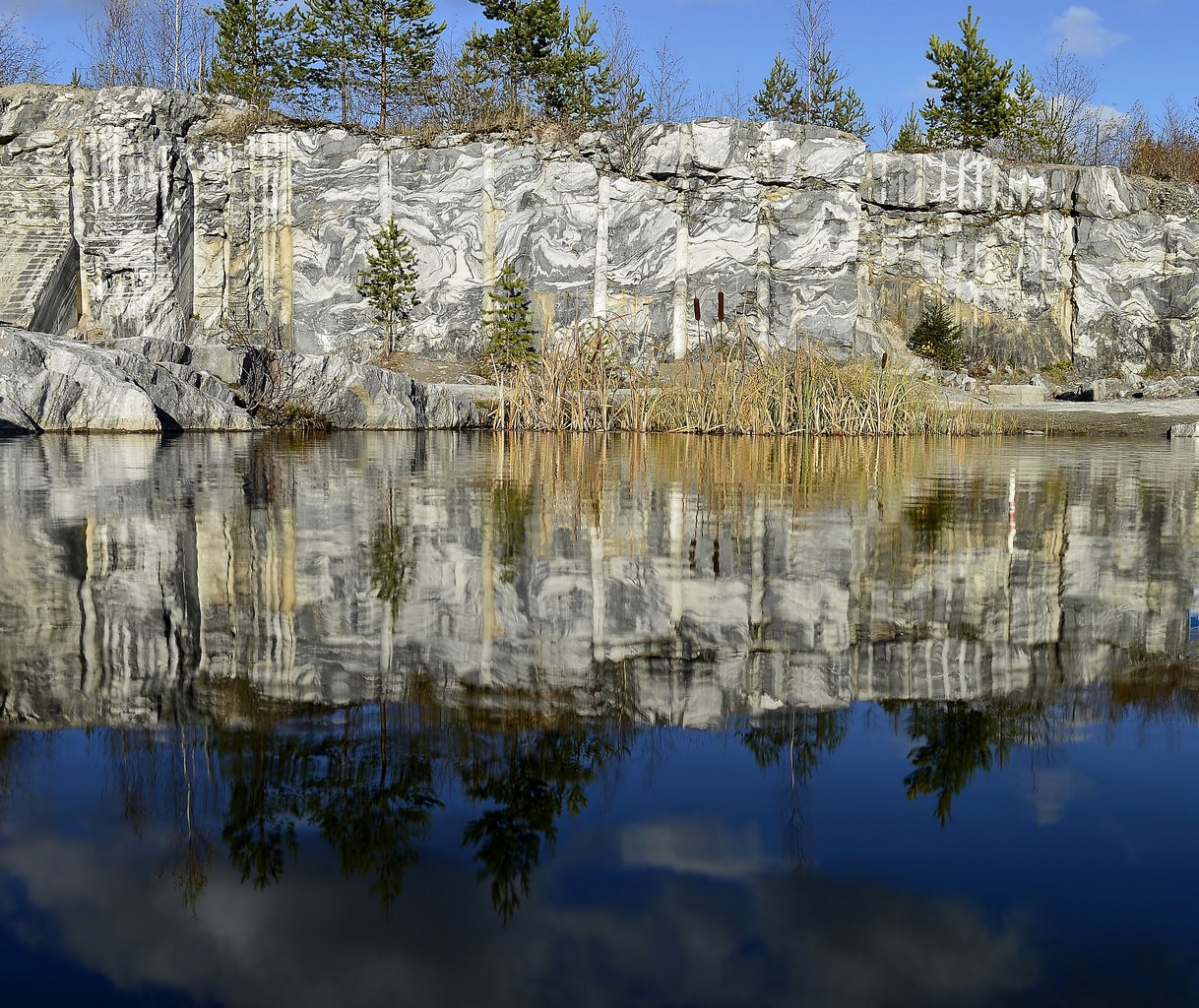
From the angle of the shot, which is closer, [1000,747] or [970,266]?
[1000,747]

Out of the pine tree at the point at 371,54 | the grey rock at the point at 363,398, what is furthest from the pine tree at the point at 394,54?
the grey rock at the point at 363,398

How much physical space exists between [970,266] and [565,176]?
30.2ft

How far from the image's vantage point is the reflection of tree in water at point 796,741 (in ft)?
5.55

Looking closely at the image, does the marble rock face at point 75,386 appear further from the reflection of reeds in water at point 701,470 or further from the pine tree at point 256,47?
the pine tree at point 256,47

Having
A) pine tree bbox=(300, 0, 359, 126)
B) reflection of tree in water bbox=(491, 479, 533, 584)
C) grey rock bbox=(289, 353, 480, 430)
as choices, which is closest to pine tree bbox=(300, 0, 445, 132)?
pine tree bbox=(300, 0, 359, 126)

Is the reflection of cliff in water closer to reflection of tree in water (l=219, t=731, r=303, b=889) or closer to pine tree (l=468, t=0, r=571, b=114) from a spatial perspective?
reflection of tree in water (l=219, t=731, r=303, b=889)

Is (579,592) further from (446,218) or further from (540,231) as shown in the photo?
(446,218)

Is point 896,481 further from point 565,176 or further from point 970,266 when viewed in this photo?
point 970,266

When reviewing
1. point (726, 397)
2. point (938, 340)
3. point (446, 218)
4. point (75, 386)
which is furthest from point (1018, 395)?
point (75, 386)

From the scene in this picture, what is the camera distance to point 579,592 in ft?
11.1

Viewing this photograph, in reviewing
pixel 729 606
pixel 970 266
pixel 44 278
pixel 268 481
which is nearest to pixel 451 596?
pixel 729 606

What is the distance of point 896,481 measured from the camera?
759cm

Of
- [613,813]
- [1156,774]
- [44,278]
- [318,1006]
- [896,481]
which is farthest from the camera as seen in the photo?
[44,278]

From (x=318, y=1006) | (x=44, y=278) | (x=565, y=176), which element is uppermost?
(x=565, y=176)
